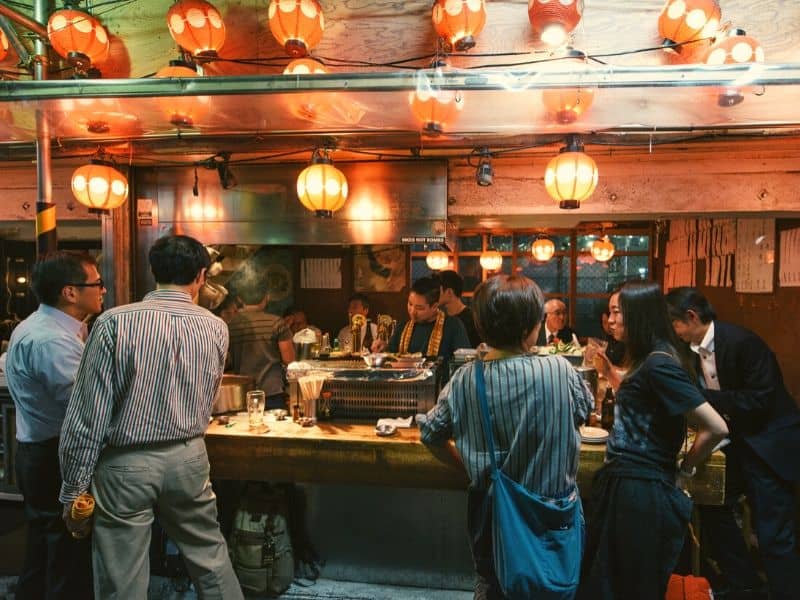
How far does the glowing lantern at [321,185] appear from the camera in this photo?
4.59 m

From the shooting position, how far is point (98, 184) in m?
4.81

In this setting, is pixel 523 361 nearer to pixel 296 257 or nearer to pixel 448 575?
pixel 448 575

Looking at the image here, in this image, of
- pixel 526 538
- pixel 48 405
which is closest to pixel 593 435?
pixel 526 538

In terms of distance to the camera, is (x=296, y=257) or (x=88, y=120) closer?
(x=88, y=120)

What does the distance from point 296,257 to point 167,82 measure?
259 inches

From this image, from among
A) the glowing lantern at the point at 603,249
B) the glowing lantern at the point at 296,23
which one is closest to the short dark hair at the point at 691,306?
the glowing lantern at the point at 296,23

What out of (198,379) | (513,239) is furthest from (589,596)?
(513,239)

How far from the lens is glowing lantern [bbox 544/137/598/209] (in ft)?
13.6

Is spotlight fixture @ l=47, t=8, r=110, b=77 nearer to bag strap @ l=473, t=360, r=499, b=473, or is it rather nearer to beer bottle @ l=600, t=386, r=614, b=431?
bag strap @ l=473, t=360, r=499, b=473

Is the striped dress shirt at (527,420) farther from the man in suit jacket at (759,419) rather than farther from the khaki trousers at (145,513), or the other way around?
the man in suit jacket at (759,419)

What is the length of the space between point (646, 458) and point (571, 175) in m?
2.34

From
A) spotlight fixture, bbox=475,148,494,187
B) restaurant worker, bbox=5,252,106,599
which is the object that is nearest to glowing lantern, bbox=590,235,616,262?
spotlight fixture, bbox=475,148,494,187

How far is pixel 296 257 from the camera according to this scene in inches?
402

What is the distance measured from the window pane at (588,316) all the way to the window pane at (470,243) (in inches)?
99.6
